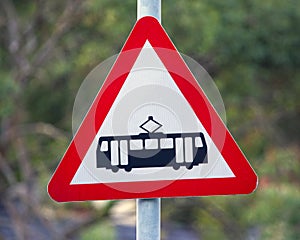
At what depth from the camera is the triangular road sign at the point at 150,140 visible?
2955 mm

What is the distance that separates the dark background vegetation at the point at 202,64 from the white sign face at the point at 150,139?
4597 millimetres

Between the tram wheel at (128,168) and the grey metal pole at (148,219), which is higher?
the tram wheel at (128,168)

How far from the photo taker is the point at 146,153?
9.70ft

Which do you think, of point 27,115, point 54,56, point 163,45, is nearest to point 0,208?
point 27,115

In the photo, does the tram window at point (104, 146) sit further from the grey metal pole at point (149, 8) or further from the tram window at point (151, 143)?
the grey metal pole at point (149, 8)

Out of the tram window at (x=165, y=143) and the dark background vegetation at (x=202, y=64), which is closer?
the tram window at (x=165, y=143)

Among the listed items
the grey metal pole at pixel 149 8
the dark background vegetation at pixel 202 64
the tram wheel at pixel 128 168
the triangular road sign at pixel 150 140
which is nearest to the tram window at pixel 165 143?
the triangular road sign at pixel 150 140

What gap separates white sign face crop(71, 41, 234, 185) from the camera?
2.96 metres

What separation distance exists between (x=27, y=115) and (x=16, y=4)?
1423 millimetres

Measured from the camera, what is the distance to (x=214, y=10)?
900 cm

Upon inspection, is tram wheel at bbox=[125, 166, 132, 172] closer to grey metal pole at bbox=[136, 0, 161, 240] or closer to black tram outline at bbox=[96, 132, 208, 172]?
black tram outline at bbox=[96, 132, 208, 172]

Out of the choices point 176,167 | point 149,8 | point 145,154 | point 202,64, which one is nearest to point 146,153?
point 145,154

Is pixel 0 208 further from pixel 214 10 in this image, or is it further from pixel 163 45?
pixel 163 45

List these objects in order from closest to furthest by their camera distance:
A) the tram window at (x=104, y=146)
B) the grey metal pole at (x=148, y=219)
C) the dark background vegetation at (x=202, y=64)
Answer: the grey metal pole at (x=148, y=219)
the tram window at (x=104, y=146)
the dark background vegetation at (x=202, y=64)
